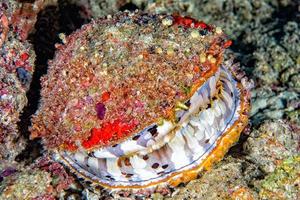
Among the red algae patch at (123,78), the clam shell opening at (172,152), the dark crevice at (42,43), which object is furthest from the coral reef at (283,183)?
the dark crevice at (42,43)

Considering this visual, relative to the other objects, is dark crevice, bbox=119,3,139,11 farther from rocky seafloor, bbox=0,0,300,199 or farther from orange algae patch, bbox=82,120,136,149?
orange algae patch, bbox=82,120,136,149

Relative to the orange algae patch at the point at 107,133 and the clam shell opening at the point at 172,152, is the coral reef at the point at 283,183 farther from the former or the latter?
the orange algae patch at the point at 107,133

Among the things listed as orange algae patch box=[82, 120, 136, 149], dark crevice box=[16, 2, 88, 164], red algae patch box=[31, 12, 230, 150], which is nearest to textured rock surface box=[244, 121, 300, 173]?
red algae patch box=[31, 12, 230, 150]

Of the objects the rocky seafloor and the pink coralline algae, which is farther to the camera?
the pink coralline algae

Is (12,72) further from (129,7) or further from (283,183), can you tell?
(283,183)

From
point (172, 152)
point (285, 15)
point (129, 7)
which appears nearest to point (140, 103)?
point (172, 152)
